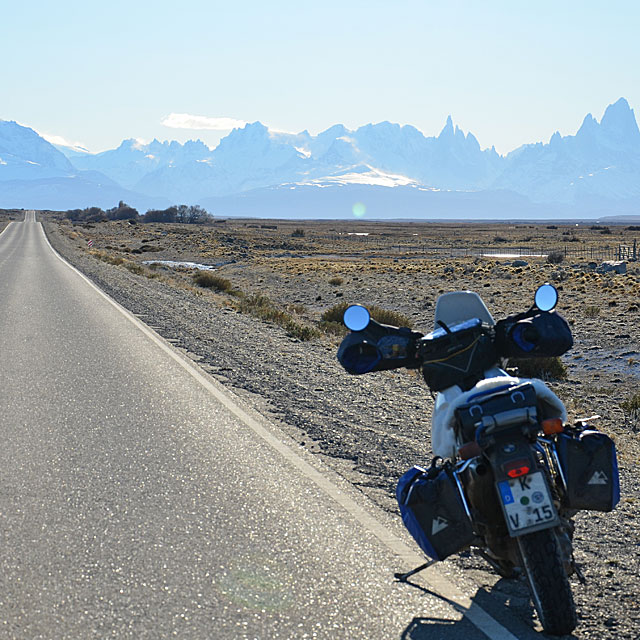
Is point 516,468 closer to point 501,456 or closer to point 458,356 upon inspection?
point 501,456

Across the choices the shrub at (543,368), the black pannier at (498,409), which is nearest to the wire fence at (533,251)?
the shrub at (543,368)

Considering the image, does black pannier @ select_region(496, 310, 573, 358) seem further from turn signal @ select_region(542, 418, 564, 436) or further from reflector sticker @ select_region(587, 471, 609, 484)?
reflector sticker @ select_region(587, 471, 609, 484)

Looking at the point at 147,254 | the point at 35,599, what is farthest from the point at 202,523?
the point at 147,254

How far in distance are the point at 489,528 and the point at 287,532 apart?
4.63 feet

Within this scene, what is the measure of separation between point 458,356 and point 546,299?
1.86ft

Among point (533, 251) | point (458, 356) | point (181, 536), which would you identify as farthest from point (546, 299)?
point (533, 251)

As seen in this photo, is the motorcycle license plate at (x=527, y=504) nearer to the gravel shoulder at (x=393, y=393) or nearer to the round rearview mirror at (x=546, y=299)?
the gravel shoulder at (x=393, y=393)

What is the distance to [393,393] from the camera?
380 inches

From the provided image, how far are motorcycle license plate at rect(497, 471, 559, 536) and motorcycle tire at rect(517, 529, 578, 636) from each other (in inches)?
3.5

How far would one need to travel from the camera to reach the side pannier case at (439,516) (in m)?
3.56

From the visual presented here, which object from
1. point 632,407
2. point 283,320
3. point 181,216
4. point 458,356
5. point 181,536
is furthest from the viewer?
point 181,216

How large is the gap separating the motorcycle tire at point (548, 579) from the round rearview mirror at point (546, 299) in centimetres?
117

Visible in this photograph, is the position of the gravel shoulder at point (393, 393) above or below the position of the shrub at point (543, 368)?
above

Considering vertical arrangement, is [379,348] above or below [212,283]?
above
